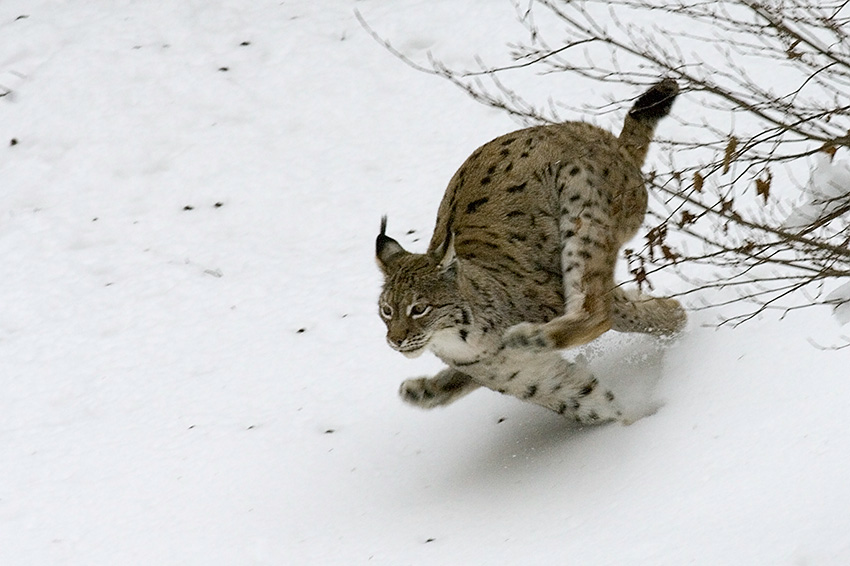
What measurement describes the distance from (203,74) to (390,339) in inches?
197

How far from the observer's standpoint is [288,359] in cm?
673

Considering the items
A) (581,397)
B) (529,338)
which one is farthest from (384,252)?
(581,397)

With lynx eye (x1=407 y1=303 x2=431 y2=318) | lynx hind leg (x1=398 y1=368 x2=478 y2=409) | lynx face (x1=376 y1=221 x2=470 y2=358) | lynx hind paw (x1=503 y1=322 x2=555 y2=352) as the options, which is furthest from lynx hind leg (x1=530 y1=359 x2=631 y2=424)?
lynx eye (x1=407 y1=303 x2=431 y2=318)

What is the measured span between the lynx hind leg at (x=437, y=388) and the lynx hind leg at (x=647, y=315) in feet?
2.69

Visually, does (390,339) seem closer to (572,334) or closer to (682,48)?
(572,334)

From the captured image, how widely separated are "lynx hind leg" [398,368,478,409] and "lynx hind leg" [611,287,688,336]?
32.3 inches

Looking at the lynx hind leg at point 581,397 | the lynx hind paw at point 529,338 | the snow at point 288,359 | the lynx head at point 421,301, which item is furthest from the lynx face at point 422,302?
the snow at point 288,359

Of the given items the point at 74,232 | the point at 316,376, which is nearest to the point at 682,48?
the point at 316,376

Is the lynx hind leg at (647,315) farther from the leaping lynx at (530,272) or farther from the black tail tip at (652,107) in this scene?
the black tail tip at (652,107)

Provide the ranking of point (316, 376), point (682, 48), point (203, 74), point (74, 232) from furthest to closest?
point (203, 74), point (682, 48), point (74, 232), point (316, 376)

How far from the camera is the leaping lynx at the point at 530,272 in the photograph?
5152 mm

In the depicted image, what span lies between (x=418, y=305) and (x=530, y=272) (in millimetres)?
748

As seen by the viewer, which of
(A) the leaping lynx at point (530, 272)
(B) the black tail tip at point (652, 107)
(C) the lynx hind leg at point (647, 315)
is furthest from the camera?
(C) the lynx hind leg at point (647, 315)

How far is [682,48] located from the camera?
8719 millimetres
